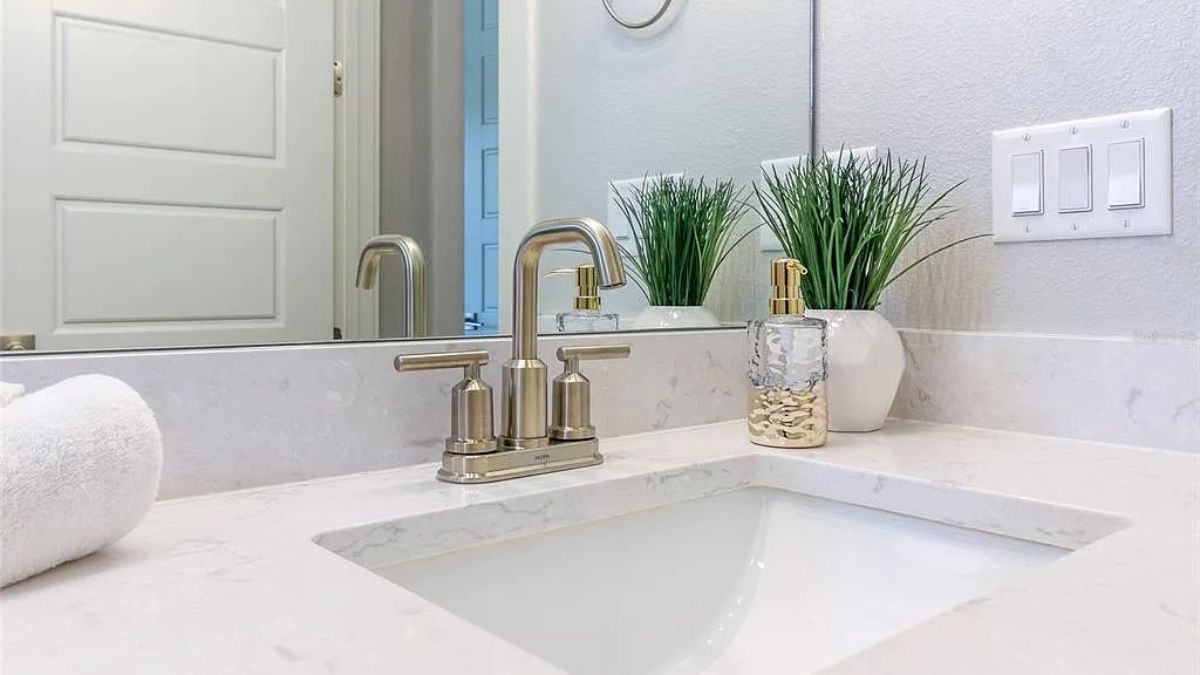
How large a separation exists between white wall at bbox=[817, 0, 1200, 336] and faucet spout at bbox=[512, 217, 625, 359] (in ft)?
1.59

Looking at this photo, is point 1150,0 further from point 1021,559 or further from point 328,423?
point 328,423

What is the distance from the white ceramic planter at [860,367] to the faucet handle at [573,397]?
29 centimetres

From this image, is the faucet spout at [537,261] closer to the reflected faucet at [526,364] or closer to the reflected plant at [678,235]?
the reflected faucet at [526,364]

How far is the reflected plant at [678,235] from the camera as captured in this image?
3.44ft

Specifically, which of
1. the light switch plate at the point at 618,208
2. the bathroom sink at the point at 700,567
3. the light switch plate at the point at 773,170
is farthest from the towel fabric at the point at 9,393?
the light switch plate at the point at 773,170

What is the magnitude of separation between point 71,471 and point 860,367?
28.9 inches

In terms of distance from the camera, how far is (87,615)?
1.36 ft

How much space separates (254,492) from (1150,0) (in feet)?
3.10

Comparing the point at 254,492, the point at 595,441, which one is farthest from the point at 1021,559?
the point at 254,492

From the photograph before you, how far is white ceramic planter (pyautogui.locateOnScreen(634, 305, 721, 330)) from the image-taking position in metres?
1.01

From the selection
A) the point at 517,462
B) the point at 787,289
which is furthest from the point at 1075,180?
the point at 517,462

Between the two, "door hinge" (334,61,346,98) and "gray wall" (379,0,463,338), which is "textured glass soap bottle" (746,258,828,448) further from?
"door hinge" (334,61,346,98)

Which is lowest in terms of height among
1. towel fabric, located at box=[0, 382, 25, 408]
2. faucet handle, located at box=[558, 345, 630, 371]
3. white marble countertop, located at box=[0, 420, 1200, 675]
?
white marble countertop, located at box=[0, 420, 1200, 675]

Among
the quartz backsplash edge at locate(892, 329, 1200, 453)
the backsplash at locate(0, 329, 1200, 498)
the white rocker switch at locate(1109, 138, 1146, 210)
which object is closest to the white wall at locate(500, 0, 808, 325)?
the backsplash at locate(0, 329, 1200, 498)
